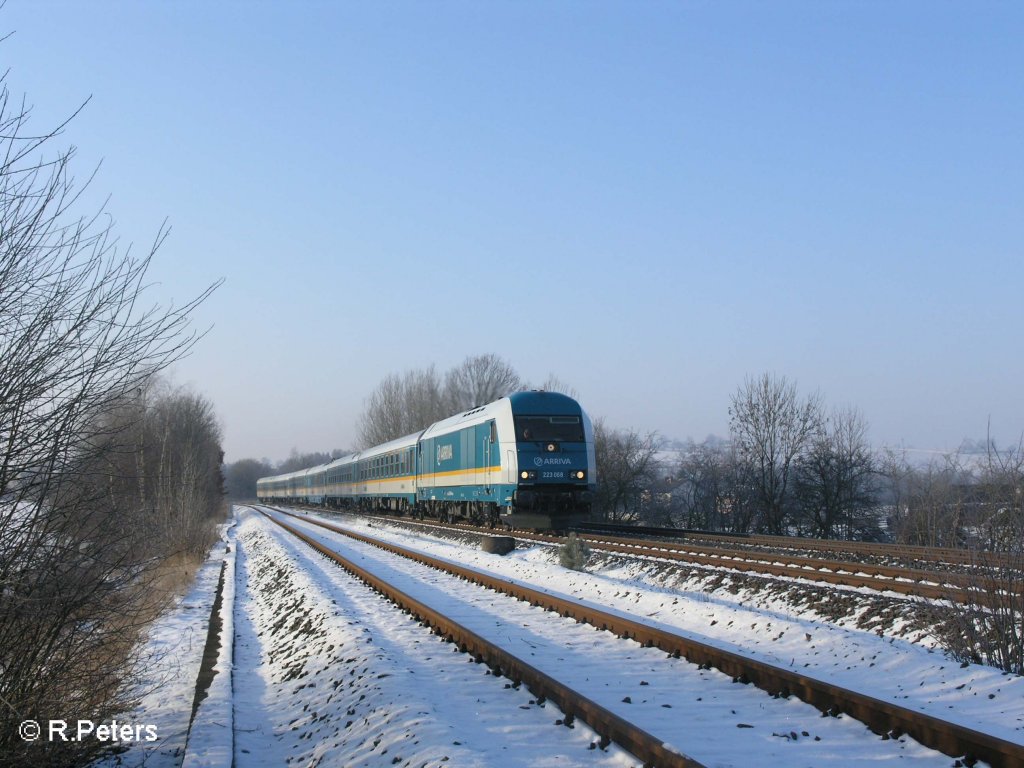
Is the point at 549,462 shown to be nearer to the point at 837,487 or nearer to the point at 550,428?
the point at 550,428

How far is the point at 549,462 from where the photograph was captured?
73.5ft

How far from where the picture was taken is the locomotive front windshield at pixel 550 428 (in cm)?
2245

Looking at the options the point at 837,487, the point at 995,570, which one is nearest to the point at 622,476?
the point at 837,487

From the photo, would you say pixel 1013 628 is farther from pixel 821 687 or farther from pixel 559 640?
pixel 559 640

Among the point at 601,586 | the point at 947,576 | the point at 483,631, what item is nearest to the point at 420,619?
the point at 483,631

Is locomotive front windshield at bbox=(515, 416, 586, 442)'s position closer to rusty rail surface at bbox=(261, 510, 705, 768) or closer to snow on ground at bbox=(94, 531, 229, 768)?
snow on ground at bbox=(94, 531, 229, 768)

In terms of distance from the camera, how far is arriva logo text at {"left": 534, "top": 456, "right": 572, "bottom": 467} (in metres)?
22.2

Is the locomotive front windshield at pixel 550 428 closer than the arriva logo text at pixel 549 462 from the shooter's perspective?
No

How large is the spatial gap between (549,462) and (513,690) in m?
15.5

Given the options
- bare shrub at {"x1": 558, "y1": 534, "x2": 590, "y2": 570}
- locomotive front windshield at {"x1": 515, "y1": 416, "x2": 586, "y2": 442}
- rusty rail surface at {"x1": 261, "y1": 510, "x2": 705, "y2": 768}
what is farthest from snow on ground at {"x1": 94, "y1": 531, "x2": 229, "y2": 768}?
locomotive front windshield at {"x1": 515, "y1": 416, "x2": 586, "y2": 442}

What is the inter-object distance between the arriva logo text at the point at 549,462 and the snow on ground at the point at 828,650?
23.8 ft
